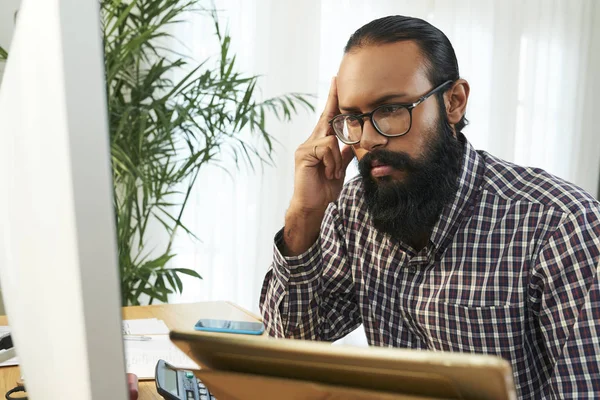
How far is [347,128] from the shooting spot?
1.37 m

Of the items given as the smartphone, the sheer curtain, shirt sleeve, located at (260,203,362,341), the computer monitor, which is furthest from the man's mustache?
the sheer curtain

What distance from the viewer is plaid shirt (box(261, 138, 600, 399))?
3.43 ft

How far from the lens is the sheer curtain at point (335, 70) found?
3332 millimetres

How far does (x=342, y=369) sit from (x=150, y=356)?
0.95 meters

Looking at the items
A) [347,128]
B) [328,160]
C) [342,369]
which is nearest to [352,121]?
[347,128]

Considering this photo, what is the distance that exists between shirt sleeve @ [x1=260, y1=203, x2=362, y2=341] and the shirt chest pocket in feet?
0.85

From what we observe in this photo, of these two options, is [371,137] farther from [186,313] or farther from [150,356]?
[186,313]

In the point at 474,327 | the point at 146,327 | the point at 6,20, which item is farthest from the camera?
the point at 6,20

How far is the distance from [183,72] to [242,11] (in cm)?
43

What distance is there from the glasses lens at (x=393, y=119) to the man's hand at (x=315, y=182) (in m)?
0.19

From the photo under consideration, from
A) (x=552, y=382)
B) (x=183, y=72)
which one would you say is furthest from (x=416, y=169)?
(x=183, y=72)

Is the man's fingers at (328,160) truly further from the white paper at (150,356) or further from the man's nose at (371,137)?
the white paper at (150,356)

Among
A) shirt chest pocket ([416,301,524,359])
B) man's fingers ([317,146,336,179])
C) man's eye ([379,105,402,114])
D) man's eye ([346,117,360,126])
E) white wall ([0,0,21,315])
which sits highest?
white wall ([0,0,21,315])

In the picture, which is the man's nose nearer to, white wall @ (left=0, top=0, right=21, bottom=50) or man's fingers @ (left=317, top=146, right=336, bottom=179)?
man's fingers @ (left=317, top=146, right=336, bottom=179)
